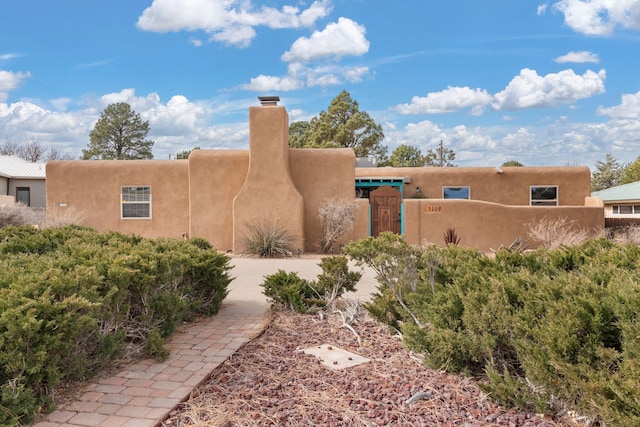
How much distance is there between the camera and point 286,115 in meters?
15.3

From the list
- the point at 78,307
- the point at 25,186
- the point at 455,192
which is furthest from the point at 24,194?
the point at 78,307

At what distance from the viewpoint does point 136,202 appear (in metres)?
16.9

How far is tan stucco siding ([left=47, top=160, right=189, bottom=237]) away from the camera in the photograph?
1661 cm

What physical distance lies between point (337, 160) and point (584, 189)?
1161cm

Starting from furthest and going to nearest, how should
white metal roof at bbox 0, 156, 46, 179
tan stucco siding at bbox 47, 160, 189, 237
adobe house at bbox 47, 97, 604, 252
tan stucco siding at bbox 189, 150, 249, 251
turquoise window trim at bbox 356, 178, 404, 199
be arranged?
1. white metal roof at bbox 0, 156, 46, 179
2. turquoise window trim at bbox 356, 178, 404, 199
3. tan stucco siding at bbox 47, 160, 189, 237
4. tan stucco siding at bbox 189, 150, 249, 251
5. adobe house at bbox 47, 97, 604, 252

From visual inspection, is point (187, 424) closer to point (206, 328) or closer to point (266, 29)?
point (206, 328)

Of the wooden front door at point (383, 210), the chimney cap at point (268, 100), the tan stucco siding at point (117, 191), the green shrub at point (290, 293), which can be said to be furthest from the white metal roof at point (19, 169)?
the green shrub at point (290, 293)

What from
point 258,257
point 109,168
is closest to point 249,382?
point 258,257

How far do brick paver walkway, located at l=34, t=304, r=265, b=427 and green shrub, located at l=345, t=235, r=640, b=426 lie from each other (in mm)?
1942

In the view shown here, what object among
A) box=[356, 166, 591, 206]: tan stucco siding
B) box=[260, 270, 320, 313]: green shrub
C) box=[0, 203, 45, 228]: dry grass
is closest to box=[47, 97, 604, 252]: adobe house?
box=[0, 203, 45, 228]: dry grass

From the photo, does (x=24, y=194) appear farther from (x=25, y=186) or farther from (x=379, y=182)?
(x=379, y=182)

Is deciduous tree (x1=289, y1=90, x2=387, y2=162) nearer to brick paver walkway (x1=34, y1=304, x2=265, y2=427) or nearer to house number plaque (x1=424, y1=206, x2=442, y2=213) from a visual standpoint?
house number plaque (x1=424, y1=206, x2=442, y2=213)

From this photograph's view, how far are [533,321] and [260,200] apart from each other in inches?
485

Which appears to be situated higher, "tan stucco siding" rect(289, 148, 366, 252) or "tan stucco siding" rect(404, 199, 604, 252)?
"tan stucco siding" rect(289, 148, 366, 252)
